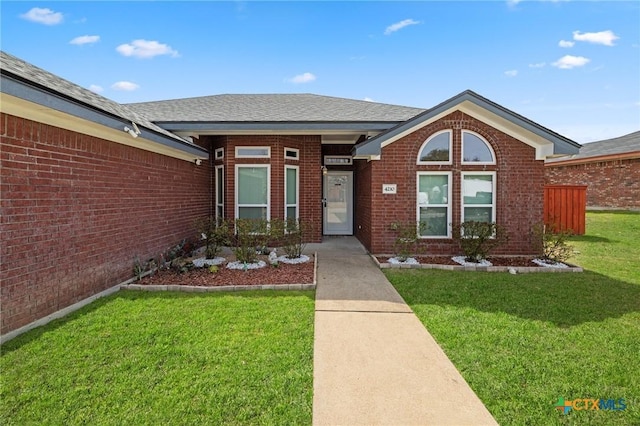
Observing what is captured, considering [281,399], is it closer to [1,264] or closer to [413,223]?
[1,264]

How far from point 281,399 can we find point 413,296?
3.11m

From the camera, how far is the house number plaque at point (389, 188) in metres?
7.59

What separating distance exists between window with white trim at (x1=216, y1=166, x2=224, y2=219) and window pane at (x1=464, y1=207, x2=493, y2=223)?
6951 millimetres

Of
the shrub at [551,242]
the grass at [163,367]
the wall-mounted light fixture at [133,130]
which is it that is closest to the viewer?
the grass at [163,367]

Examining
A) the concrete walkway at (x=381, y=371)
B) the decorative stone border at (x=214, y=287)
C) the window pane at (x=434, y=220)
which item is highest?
the window pane at (x=434, y=220)

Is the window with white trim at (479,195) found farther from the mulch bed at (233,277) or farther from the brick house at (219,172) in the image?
the mulch bed at (233,277)

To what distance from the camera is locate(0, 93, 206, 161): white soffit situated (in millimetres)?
3383

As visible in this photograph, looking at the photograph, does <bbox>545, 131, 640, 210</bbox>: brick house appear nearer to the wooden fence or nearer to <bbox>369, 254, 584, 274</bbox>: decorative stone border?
the wooden fence

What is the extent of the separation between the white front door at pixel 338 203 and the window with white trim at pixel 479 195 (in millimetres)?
4509

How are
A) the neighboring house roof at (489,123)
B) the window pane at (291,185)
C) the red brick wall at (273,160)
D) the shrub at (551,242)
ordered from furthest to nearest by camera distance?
the window pane at (291,185) → the red brick wall at (273,160) → the neighboring house roof at (489,123) → the shrub at (551,242)

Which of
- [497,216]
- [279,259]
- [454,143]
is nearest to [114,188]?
[279,259]

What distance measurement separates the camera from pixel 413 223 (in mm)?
7609

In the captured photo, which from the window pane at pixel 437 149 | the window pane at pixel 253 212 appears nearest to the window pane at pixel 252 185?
the window pane at pixel 253 212
